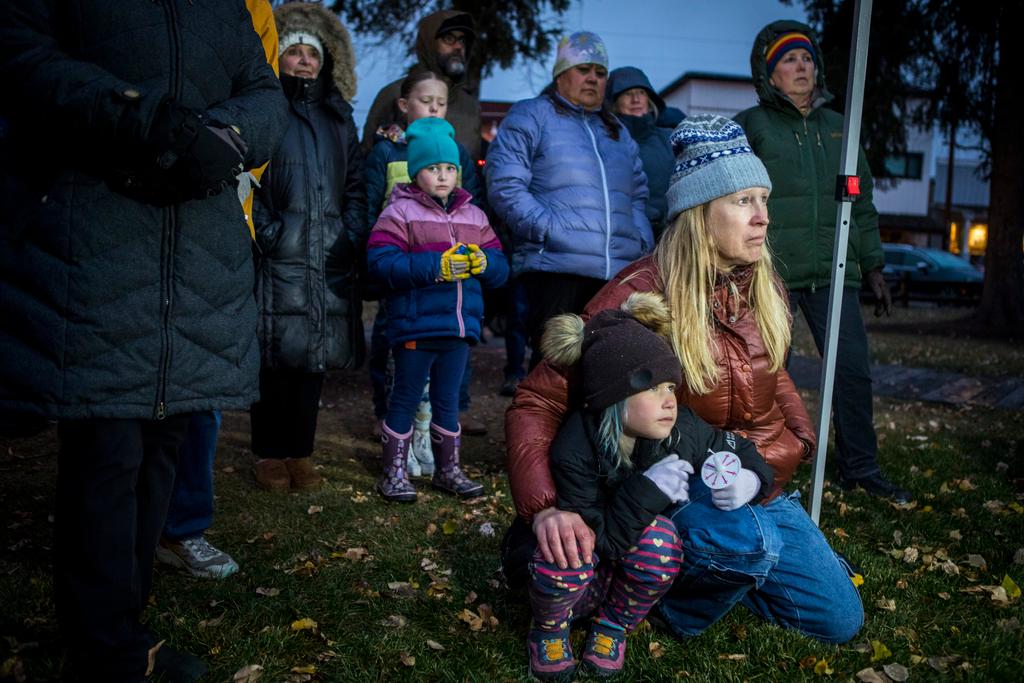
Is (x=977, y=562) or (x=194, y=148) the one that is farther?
(x=977, y=562)

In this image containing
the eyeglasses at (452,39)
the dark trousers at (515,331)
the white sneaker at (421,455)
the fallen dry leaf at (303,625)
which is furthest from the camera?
the dark trousers at (515,331)

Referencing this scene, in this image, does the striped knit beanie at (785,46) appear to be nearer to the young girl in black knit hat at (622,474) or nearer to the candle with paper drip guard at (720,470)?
the young girl in black knit hat at (622,474)

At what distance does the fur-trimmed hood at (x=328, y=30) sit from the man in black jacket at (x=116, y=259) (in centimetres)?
215

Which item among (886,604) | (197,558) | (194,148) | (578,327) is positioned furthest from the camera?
(197,558)

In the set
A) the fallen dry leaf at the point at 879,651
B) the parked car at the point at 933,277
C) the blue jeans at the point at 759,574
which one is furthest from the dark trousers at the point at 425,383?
the parked car at the point at 933,277

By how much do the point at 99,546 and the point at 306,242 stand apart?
236cm

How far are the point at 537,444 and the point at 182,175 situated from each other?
129 centimetres

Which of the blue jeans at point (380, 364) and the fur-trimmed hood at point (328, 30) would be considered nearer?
the fur-trimmed hood at point (328, 30)

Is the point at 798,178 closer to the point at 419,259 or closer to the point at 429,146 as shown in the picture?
the point at 429,146

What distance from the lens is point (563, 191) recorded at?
468cm

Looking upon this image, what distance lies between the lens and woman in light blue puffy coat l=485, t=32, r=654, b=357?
4602mm

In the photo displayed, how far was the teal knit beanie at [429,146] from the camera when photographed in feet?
14.7

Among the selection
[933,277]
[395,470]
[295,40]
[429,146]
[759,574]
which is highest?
[295,40]

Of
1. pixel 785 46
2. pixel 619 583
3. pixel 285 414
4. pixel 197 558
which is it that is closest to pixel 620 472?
pixel 619 583
